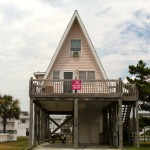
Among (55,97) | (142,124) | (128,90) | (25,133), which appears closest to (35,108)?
(55,97)

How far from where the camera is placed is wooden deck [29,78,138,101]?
27.3m

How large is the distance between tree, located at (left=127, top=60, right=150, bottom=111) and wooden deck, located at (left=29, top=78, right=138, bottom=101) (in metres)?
3.87

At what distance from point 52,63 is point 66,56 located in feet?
4.88

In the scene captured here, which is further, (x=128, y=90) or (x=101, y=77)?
(x=101, y=77)

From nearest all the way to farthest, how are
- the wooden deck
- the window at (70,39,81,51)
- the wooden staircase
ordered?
the wooden deck → the wooden staircase → the window at (70,39,81,51)

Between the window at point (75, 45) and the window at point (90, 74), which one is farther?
the window at point (75, 45)

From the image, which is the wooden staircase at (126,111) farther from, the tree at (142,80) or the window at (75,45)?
the window at (75,45)

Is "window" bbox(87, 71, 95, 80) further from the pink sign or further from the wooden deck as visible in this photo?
the pink sign

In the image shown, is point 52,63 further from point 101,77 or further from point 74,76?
point 101,77

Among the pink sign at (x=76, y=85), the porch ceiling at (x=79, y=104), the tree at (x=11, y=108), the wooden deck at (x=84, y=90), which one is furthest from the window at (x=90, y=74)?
the tree at (x=11, y=108)

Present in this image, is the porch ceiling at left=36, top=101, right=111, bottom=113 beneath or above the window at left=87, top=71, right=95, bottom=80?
beneath

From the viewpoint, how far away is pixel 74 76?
32.1m

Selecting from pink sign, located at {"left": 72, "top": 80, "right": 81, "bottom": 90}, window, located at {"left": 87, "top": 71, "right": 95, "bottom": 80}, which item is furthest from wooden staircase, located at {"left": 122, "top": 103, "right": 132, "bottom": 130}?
pink sign, located at {"left": 72, "top": 80, "right": 81, "bottom": 90}

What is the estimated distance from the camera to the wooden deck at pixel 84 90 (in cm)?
2727
